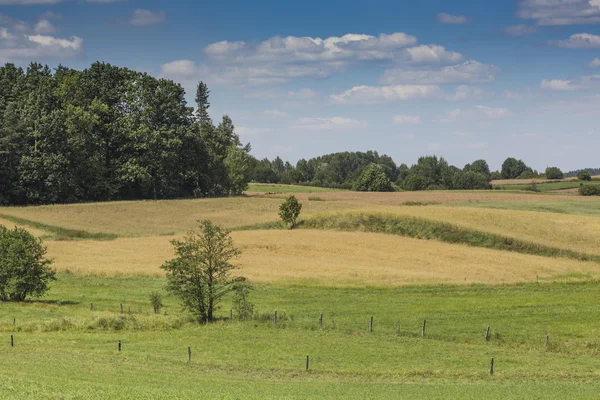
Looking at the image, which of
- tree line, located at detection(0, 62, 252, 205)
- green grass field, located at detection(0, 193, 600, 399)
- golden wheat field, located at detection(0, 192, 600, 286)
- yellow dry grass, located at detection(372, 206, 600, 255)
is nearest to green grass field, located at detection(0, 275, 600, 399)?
green grass field, located at detection(0, 193, 600, 399)

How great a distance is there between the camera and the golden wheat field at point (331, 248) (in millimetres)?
64875

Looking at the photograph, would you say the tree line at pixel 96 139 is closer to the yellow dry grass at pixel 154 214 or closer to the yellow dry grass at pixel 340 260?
the yellow dry grass at pixel 154 214

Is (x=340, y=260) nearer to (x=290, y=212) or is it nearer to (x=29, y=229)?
(x=290, y=212)

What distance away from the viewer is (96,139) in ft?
420

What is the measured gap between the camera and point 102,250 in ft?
268

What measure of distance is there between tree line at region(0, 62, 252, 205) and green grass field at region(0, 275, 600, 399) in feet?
211

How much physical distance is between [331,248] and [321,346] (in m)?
39.0

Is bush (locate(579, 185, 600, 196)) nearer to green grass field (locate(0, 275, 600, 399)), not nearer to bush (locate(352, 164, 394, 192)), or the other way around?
bush (locate(352, 164, 394, 192))

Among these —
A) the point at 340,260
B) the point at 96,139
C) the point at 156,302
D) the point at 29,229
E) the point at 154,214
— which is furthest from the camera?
the point at 96,139

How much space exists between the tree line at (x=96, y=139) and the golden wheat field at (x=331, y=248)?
785cm

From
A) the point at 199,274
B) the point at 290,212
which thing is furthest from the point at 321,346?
the point at 290,212

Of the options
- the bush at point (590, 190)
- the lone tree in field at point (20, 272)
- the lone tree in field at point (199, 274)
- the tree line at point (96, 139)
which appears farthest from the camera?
the bush at point (590, 190)

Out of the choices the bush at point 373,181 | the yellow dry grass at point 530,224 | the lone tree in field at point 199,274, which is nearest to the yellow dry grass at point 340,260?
the yellow dry grass at point 530,224

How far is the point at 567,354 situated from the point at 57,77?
4933 inches
